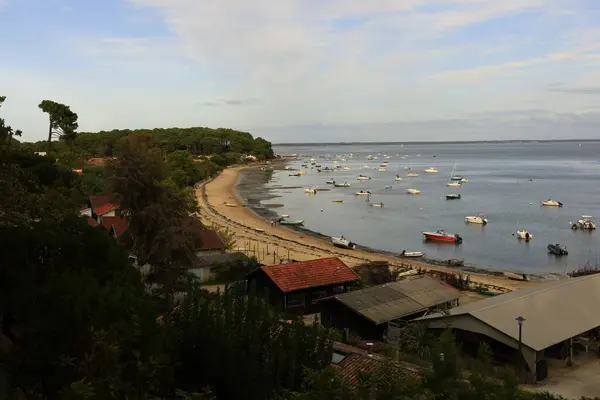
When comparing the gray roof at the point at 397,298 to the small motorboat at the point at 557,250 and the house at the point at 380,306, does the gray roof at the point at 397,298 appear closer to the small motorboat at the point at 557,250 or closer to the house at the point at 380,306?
the house at the point at 380,306

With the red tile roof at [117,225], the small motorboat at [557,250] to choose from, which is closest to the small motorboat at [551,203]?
the small motorboat at [557,250]

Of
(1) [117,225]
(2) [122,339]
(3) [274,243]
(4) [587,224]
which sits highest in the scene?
(2) [122,339]

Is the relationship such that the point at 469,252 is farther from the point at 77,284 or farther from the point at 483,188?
the point at 483,188

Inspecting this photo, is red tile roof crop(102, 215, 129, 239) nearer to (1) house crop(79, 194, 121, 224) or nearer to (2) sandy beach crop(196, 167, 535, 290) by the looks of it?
(1) house crop(79, 194, 121, 224)

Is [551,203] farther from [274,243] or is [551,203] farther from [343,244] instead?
[274,243]

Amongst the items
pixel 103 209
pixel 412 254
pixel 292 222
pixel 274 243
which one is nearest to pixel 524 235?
pixel 412 254

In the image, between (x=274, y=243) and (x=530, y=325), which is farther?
(x=274, y=243)
